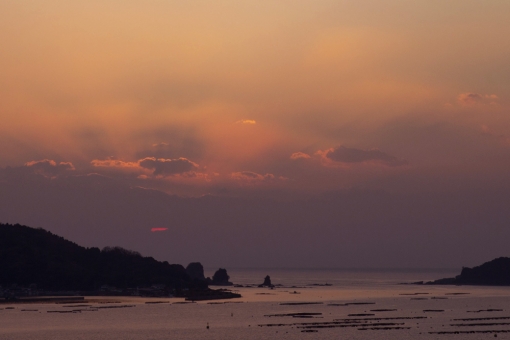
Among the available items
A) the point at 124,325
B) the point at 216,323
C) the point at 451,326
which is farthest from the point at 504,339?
the point at 124,325

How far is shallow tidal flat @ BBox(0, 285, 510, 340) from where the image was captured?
101m

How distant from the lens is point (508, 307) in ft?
520

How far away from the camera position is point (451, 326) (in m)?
114

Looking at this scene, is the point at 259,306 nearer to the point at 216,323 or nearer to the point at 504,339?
the point at 216,323

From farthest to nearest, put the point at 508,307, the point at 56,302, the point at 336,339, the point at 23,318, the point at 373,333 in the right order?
1. the point at 56,302
2. the point at 508,307
3. the point at 23,318
4. the point at 373,333
5. the point at 336,339

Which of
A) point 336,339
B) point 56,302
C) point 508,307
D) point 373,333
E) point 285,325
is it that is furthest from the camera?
point 56,302

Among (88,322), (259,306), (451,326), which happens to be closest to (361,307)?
(259,306)

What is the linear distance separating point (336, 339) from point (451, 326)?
1157 inches

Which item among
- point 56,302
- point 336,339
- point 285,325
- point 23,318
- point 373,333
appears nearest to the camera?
point 336,339

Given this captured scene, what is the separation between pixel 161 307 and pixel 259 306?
82.7 ft

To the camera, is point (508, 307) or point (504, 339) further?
point (508, 307)

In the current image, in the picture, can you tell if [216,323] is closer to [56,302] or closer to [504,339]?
[504,339]

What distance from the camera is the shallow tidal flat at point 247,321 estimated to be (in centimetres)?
10131

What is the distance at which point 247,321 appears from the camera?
123250 mm
